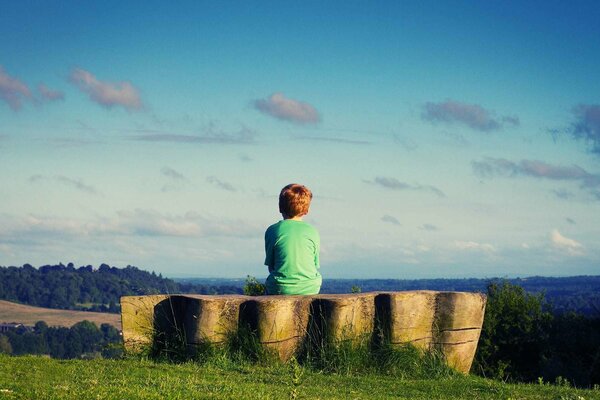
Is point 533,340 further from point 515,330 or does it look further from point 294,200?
point 294,200

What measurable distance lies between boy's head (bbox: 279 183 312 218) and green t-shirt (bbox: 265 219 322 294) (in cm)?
18

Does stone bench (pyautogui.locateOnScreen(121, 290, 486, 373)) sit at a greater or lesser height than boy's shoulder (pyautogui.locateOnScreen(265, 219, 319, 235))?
lesser

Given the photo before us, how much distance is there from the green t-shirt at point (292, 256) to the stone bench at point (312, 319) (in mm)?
622

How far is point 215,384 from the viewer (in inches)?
430

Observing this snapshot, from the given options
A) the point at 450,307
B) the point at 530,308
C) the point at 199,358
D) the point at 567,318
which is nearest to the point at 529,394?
the point at 450,307

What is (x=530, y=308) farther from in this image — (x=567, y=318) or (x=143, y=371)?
(x=143, y=371)

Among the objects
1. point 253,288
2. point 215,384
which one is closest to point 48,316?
point 253,288

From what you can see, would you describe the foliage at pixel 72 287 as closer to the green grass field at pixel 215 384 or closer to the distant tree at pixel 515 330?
the distant tree at pixel 515 330

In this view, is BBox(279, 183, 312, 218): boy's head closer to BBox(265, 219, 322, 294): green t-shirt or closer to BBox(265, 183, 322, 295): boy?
BBox(265, 183, 322, 295): boy

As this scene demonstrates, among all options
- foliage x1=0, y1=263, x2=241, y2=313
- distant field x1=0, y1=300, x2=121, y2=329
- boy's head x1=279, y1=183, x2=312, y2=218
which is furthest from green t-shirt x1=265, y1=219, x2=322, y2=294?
foliage x1=0, y1=263, x2=241, y2=313

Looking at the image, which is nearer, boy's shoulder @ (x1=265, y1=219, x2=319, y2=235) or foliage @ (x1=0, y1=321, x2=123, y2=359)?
boy's shoulder @ (x1=265, y1=219, x2=319, y2=235)

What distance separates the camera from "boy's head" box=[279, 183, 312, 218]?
14.1 m

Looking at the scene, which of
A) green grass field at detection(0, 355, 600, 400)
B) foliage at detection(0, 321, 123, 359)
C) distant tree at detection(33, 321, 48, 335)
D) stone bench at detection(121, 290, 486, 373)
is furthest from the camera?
distant tree at detection(33, 321, 48, 335)

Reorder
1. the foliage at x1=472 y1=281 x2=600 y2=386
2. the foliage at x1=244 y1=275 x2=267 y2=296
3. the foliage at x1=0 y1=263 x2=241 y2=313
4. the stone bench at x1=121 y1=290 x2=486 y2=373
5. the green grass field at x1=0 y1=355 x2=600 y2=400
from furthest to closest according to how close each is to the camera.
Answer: the foliage at x1=0 y1=263 x2=241 y2=313 < the foliage at x1=472 y1=281 x2=600 y2=386 < the foliage at x1=244 y1=275 x2=267 y2=296 < the stone bench at x1=121 y1=290 x2=486 y2=373 < the green grass field at x1=0 y1=355 x2=600 y2=400
